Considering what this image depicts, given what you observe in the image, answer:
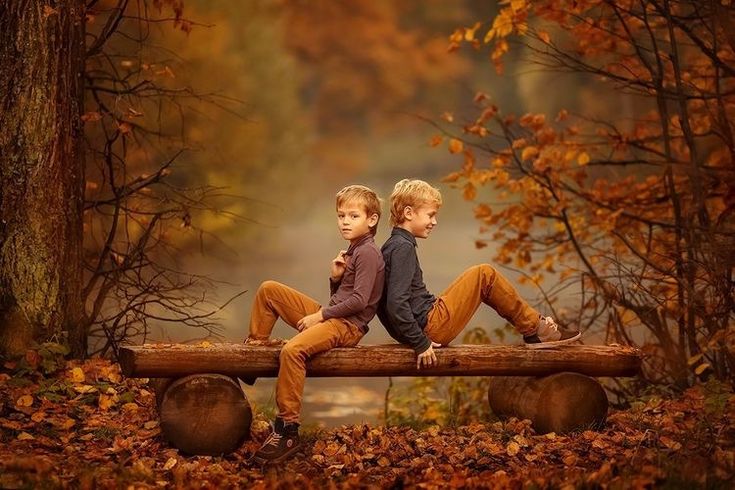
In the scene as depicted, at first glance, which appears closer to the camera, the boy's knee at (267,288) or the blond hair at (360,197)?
the blond hair at (360,197)

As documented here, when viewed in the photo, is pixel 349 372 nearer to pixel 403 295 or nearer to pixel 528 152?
pixel 403 295

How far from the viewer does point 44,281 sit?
6855mm

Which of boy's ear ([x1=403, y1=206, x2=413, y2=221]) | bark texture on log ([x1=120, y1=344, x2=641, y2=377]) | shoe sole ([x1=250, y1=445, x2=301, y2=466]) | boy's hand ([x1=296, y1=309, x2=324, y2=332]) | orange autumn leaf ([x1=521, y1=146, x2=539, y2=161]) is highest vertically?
orange autumn leaf ([x1=521, y1=146, x2=539, y2=161])

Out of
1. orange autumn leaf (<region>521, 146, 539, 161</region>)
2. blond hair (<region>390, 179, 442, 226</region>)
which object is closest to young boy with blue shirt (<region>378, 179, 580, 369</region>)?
blond hair (<region>390, 179, 442, 226</region>)

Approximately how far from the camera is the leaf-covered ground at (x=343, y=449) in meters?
5.28

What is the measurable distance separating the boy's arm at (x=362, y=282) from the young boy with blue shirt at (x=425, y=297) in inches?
6.5

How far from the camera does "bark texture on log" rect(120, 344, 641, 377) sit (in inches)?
225

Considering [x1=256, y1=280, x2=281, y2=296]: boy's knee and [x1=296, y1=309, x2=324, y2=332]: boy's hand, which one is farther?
[x1=256, y1=280, x2=281, y2=296]: boy's knee

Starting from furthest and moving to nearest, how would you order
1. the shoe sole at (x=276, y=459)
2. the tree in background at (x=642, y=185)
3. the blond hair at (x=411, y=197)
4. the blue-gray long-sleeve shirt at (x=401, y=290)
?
the tree in background at (x=642, y=185) → the blond hair at (x=411, y=197) → the blue-gray long-sleeve shirt at (x=401, y=290) → the shoe sole at (x=276, y=459)

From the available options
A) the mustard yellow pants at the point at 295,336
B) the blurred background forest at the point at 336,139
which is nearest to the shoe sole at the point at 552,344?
the mustard yellow pants at the point at 295,336

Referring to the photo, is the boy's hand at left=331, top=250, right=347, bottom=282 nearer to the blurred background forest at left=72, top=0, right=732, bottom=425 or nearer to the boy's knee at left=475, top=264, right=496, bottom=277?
the boy's knee at left=475, top=264, right=496, bottom=277

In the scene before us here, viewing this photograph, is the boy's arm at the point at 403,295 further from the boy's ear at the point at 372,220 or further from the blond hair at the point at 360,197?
the blond hair at the point at 360,197

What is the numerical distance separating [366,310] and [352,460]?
3.13 ft

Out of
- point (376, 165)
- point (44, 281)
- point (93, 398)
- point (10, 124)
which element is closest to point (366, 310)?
point (93, 398)
